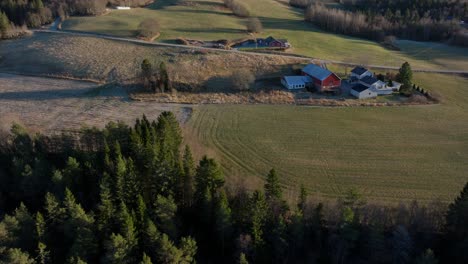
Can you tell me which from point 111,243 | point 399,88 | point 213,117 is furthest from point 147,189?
point 399,88

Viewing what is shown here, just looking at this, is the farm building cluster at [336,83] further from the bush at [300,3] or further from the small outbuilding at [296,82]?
the bush at [300,3]

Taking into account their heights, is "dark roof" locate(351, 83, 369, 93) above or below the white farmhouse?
below

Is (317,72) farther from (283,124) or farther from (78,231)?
(78,231)

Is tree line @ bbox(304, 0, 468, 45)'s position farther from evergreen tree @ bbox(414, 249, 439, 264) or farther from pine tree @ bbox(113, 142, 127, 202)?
pine tree @ bbox(113, 142, 127, 202)

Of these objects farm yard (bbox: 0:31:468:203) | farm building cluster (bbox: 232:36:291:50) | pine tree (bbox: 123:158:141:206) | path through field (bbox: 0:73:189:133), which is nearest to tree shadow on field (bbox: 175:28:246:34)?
farm building cluster (bbox: 232:36:291:50)

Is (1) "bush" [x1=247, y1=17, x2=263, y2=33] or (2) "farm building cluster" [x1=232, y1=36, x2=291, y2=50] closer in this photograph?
(2) "farm building cluster" [x1=232, y1=36, x2=291, y2=50]

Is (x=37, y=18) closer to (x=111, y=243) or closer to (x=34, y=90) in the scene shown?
(x=34, y=90)

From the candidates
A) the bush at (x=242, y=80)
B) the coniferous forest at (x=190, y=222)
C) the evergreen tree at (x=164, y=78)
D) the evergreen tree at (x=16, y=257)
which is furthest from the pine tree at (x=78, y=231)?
the bush at (x=242, y=80)
